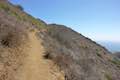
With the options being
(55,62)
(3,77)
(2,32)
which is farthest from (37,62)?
(3,77)

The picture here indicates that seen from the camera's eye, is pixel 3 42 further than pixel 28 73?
Yes

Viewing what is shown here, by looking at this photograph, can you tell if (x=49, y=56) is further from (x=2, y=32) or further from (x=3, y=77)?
(x=3, y=77)

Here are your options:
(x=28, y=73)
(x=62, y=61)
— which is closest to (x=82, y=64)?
(x=62, y=61)

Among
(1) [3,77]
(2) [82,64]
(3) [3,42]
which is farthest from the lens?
(2) [82,64]

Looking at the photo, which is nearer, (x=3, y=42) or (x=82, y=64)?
(x=3, y=42)

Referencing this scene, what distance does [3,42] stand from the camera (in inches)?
512

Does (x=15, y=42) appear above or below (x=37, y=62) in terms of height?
above

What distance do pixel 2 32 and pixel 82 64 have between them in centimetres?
630

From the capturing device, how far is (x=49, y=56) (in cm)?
1526

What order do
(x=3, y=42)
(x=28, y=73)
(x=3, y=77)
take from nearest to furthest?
(x=3, y=77) < (x=28, y=73) < (x=3, y=42)

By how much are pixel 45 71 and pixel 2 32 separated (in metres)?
3.64

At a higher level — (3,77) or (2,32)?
(2,32)

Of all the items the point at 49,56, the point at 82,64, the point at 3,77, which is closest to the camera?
the point at 3,77

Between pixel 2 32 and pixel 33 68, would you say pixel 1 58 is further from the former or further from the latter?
pixel 2 32
